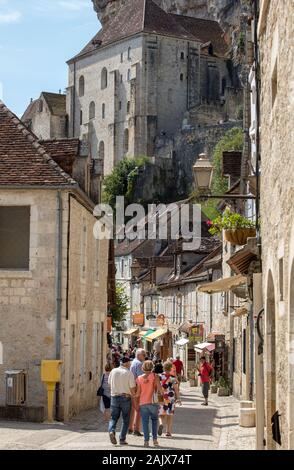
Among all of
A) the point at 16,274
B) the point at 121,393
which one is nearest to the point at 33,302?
the point at 16,274

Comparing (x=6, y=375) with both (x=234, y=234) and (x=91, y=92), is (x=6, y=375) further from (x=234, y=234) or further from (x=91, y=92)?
(x=91, y=92)

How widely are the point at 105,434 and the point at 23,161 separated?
5.93 meters

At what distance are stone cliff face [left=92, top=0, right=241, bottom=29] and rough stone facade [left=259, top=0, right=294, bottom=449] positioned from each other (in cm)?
11343

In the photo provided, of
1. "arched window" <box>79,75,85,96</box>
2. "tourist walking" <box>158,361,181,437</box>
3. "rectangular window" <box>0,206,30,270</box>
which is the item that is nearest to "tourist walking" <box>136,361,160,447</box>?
"tourist walking" <box>158,361,181,437</box>

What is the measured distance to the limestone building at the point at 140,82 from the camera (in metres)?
106

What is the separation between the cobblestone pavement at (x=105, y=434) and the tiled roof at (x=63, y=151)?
4995 millimetres

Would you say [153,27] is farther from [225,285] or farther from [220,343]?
[225,285]

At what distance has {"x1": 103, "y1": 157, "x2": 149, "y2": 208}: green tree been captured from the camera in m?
101

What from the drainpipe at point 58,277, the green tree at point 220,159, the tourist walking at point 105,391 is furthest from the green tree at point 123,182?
the tourist walking at point 105,391

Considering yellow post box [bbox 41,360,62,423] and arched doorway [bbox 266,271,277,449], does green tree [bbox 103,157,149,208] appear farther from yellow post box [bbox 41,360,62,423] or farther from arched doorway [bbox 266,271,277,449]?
arched doorway [bbox 266,271,277,449]

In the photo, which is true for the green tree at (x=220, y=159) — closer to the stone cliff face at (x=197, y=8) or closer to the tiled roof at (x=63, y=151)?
the stone cliff face at (x=197, y=8)

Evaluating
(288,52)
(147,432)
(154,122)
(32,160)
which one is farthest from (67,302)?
(154,122)

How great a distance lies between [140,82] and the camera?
106 m

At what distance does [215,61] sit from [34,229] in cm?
9588
